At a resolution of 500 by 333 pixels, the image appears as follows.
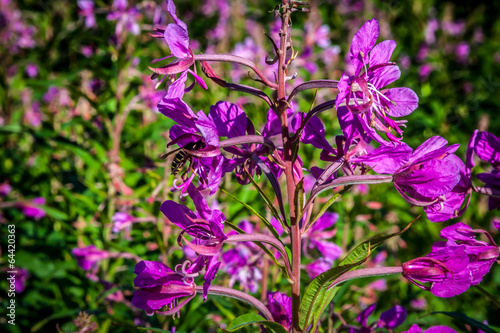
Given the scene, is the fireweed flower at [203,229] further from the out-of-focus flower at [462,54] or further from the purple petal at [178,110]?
the out-of-focus flower at [462,54]

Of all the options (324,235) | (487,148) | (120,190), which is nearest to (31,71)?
(120,190)

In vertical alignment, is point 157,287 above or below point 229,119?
below

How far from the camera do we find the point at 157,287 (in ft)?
3.30

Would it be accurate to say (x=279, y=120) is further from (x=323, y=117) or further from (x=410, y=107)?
(x=323, y=117)

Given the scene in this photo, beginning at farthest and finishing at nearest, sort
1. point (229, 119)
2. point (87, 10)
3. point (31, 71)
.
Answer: point (31, 71)
point (87, 10)
point (229, 119)

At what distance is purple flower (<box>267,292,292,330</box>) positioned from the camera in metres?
1.15

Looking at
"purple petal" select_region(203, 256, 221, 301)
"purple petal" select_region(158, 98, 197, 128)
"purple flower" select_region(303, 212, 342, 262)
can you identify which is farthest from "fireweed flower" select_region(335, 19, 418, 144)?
"purple flower" select_region(303, 212, 342, 262)

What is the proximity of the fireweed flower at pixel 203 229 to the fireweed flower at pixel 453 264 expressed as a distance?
472 millimetres

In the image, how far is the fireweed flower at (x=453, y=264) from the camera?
3.10ft

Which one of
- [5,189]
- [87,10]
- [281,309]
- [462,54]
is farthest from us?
[462,54]

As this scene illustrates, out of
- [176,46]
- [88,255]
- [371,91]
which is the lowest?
[88,255]

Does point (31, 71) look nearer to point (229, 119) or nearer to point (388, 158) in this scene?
point (229, 119)

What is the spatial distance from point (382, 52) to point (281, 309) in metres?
0.74

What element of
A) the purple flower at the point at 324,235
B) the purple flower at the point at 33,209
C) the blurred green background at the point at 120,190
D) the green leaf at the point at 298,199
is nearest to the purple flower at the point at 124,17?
the blurred green background at the point at 120,190
